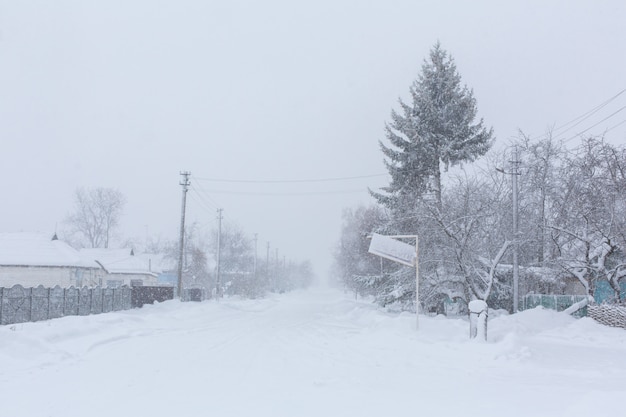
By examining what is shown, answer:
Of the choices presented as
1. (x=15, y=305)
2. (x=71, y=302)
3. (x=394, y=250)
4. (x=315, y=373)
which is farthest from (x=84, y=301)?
(x=315, y=373)

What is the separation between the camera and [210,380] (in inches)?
395

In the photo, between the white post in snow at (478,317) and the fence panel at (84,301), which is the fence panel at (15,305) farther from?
the white post in snow at (478,317)

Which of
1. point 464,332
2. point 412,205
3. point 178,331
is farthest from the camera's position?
point 412,205

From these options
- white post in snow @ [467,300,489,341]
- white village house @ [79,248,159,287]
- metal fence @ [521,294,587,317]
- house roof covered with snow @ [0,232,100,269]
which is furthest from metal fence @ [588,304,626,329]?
white village house @ [79,248,159,287]

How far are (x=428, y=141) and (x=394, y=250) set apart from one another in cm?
1246

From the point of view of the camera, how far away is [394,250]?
19.9 metres

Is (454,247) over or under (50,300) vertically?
over

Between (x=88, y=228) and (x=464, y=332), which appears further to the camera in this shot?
(x=88, y=228)

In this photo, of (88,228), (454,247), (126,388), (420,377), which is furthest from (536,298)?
(88,228)

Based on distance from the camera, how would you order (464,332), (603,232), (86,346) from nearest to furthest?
1. (86,346)
2. (464,332)
3. (603,232)

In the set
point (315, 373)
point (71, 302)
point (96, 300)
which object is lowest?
point (96, 300)

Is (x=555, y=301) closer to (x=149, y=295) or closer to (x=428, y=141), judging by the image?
(x=428, y=141)

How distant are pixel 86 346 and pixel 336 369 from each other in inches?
287

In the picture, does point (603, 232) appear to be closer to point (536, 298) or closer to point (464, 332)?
point (536, 298)
